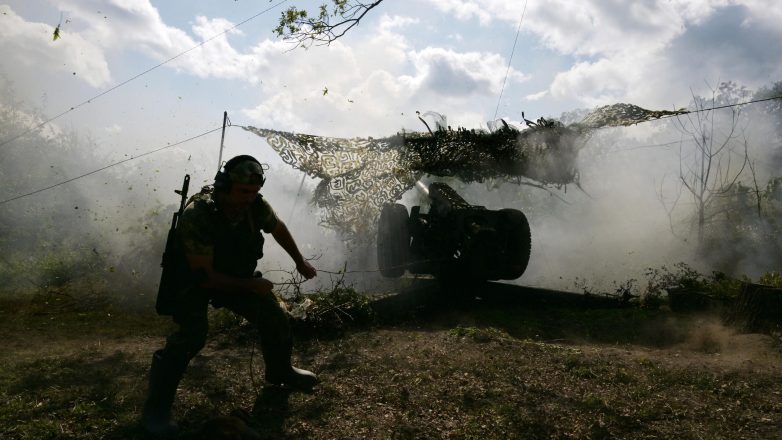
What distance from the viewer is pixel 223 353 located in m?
5.15

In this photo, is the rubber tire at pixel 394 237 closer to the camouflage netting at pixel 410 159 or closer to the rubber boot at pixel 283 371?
the camouflage netting at pixel 410 159

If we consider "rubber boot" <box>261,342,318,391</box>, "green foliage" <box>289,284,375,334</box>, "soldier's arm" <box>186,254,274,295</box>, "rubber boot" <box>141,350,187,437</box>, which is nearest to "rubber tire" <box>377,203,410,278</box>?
"green foliage" <box>289,284,375,334</box>


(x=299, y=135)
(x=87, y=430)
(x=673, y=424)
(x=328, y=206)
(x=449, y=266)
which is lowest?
(x=87, y=430)

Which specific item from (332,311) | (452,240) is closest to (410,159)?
(452,240)

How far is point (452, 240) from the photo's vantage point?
29.0ft

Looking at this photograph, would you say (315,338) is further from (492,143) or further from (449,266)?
(492,143)

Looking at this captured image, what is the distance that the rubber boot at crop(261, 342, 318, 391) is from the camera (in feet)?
13.1

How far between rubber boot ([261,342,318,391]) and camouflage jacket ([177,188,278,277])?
0.61 meters

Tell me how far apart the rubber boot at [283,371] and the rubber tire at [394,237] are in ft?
16.4

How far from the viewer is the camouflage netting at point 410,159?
866cm

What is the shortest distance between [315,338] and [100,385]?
7.19ft

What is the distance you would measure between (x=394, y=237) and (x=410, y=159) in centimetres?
135

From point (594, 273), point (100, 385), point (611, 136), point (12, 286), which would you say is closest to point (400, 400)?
point (100, 385)

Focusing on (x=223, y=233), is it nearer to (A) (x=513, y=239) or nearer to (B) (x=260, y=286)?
(B) (x=260, y=286)
